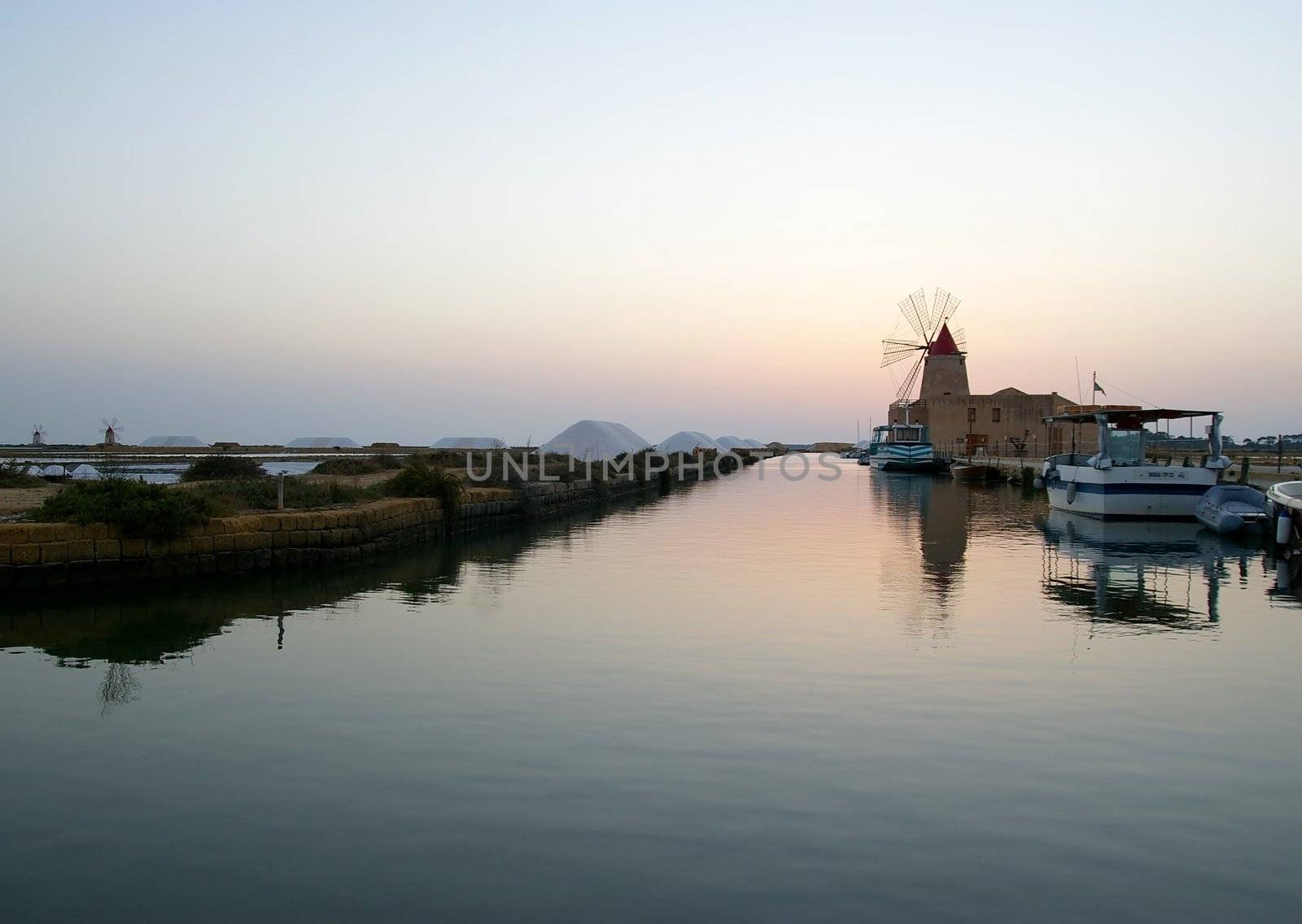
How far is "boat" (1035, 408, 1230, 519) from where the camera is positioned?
18250 mm

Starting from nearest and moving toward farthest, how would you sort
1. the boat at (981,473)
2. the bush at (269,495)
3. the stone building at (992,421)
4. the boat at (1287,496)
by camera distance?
the bush at (269,495) → the boat at (1287,496) → the boat at (981,473) → the stone building at (992,421)

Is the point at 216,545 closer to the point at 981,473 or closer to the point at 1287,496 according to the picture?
the point at 1287,496

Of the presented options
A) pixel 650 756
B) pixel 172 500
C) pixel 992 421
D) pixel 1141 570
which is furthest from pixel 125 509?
pixel 992 421

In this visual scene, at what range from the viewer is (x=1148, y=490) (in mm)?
18344

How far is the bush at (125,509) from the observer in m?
9.85

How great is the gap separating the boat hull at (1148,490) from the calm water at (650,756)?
8.89 metres

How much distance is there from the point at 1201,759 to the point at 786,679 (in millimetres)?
2352

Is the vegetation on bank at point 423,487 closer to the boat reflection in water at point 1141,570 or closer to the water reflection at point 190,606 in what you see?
the water reflection at point 190,606

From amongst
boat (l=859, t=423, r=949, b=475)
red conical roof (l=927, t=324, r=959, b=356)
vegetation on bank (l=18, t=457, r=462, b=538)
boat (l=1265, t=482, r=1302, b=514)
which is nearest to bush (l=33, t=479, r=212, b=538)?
vegetation on bank (l=18, t=457, r=462, b=538)

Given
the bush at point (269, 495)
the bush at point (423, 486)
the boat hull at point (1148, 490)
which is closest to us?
the bush at point (269, 495)

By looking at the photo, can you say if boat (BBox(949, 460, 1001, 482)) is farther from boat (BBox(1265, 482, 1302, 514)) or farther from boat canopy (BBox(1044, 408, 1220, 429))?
boat (BBox(1265, 482, 1302, 514))

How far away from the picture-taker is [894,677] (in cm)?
654

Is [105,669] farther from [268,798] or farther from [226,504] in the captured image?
[226,504]

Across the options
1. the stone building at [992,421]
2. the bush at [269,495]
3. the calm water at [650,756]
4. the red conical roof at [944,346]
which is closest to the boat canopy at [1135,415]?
the calm water at [650,756]
